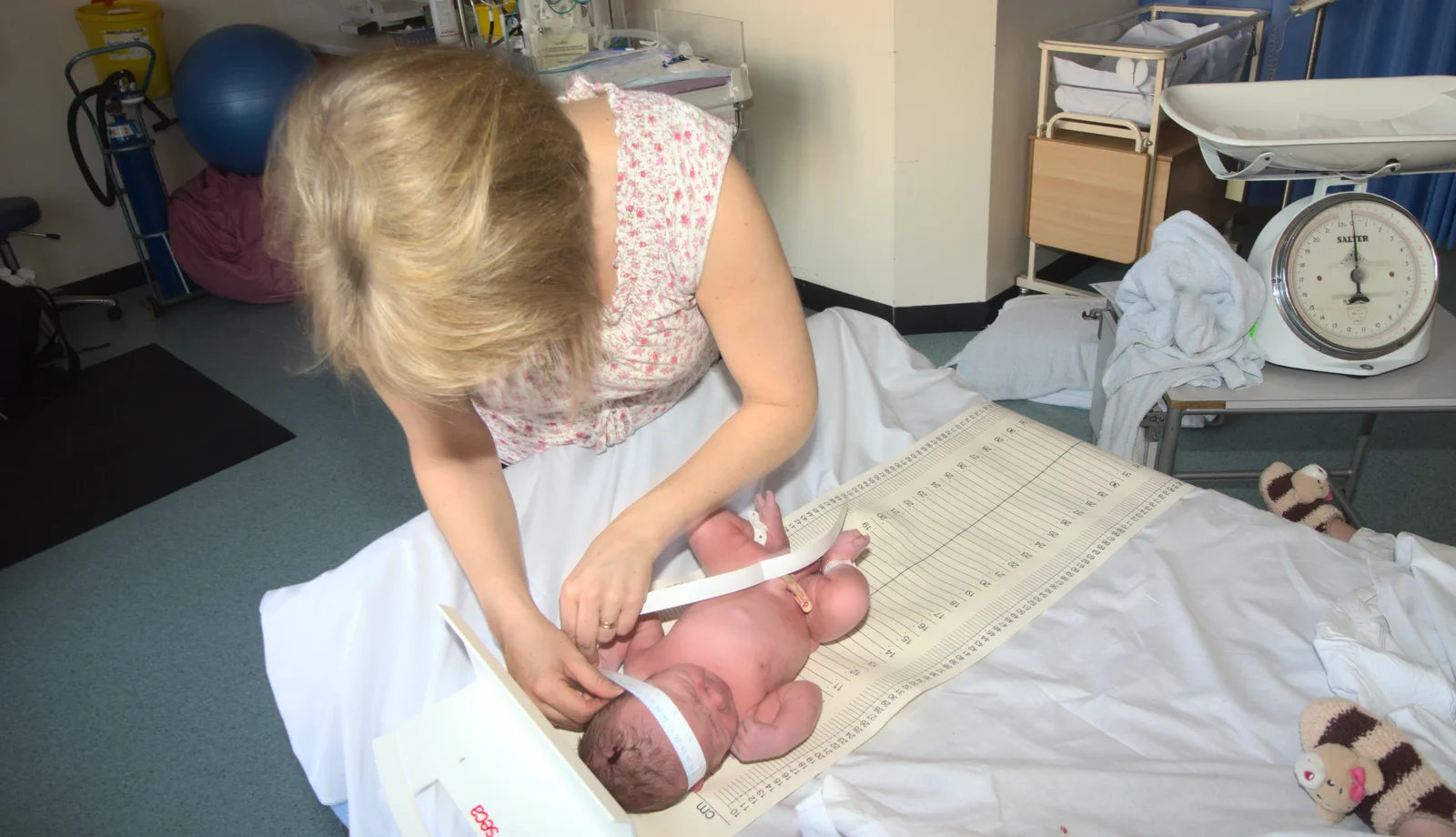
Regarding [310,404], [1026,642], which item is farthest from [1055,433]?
[310,404]

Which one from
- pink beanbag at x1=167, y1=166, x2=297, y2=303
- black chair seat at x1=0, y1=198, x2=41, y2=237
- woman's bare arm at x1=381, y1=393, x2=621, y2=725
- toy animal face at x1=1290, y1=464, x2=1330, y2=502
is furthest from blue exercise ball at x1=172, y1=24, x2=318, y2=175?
toy animal face at x1=1290, y1=464, x2=1330, y2=502

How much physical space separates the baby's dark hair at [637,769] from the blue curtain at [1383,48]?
2.92m

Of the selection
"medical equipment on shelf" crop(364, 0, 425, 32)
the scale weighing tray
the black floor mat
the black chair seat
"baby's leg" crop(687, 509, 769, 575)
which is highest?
"medical equipment on shelf" crop(364, 0, 425, 32)

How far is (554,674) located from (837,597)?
373 mm

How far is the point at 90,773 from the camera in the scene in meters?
1.86

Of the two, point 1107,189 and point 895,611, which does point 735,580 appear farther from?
point 1107,189

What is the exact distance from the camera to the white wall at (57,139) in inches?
138

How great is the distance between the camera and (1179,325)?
67.8 inches

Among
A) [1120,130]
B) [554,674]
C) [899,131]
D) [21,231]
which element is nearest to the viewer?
[554,674]

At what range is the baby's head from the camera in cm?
106

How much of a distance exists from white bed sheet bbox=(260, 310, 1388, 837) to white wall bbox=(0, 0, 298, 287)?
3.28m

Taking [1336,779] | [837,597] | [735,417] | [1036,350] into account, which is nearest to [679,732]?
[837,597]

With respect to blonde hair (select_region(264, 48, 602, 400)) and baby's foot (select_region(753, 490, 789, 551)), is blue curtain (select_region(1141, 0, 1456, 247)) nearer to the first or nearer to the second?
baby's foot (select_region(753, 490, 789, 551))

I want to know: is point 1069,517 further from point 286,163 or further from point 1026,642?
point 286,163
